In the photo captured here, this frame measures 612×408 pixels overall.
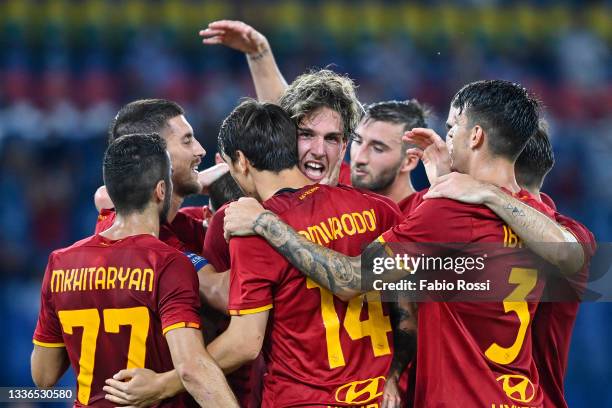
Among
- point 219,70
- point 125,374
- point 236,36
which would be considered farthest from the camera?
point 219,70

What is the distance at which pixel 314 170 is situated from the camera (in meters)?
4.92

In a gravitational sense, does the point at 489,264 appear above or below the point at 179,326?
above

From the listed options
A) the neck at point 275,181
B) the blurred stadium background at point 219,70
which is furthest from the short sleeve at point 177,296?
the blurred stadium background at point 219,70

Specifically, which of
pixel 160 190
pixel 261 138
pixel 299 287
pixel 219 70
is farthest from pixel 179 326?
pixel 219 70

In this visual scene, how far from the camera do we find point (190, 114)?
12.0m

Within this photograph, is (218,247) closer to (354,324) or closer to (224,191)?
(354,324)

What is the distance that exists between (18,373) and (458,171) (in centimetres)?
660

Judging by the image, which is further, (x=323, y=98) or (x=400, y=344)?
(x=323, y=98)

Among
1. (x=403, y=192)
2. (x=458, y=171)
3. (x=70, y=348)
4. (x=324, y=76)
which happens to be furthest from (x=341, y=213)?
(x=403, y=192)

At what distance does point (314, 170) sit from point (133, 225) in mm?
1036

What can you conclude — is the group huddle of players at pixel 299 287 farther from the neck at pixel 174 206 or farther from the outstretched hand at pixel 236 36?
the outstretched hand at pixel 236 36

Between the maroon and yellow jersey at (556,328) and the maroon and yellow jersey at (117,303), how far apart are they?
5.95ft

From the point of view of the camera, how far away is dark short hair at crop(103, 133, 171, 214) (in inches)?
176

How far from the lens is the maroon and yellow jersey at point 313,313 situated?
426 cm
